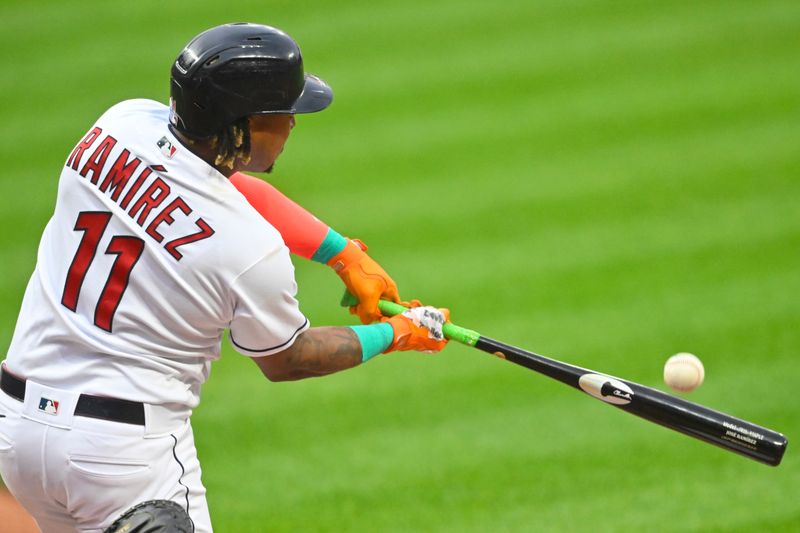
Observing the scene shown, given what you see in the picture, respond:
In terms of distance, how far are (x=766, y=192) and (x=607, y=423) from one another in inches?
114

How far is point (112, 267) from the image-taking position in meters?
3.15

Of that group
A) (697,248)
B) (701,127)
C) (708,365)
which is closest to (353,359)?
(708,365)

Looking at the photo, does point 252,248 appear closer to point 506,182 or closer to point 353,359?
point 353,359

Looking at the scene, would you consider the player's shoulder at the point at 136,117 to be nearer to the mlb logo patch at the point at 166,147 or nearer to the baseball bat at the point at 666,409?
the mlb logo patch at the point at 166,147

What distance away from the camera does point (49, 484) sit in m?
3.20

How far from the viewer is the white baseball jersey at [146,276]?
3137 millimetres

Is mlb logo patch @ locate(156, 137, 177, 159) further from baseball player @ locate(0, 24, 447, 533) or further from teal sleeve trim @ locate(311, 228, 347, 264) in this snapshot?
teal sleeve trim @ locate(311, 228, 347, 264)

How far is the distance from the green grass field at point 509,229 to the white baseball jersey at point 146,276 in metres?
2.02

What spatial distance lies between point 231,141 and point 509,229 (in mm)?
4261

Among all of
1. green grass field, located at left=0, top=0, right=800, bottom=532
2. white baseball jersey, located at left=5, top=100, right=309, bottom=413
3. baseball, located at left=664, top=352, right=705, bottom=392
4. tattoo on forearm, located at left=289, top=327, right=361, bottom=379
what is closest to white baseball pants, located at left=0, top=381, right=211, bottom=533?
white baseball jersey, located at left=5, top=100, right=309, bottom=413

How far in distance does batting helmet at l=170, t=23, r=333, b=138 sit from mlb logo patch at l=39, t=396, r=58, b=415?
92cm

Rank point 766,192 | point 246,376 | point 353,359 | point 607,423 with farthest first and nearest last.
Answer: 1. point 766,192
2. point 246,376
3. point 607,423
4. point 353,359

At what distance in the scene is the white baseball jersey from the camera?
3.14 meters

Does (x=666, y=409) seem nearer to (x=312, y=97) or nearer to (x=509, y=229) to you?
(x=312, y=97)
